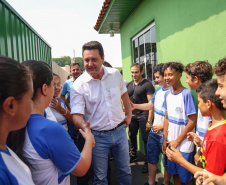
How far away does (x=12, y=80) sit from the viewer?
2.69 feet

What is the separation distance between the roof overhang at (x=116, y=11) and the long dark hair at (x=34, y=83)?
3494 mm

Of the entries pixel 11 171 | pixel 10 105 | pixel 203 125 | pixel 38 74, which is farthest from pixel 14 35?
pixel 203 125

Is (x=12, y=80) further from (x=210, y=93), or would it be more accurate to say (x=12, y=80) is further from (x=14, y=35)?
(x=14, y=35)

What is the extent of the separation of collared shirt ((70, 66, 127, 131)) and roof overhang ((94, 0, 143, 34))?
8.68 ft

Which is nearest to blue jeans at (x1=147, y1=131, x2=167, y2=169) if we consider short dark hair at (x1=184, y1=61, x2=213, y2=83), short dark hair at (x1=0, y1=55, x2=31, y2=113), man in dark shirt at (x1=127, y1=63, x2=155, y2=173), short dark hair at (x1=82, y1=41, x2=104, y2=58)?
man in dark shirt at (x1=127, y1=63, x2=155, y2=173)

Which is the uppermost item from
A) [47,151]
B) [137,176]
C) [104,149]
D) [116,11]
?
[116,11]

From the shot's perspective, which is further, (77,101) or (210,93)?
(77,101)

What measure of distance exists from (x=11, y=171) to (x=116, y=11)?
4.87 meters

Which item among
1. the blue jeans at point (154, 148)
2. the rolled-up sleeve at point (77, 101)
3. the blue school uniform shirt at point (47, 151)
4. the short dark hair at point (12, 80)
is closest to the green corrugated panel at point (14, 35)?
the rolled-up sleeve at point (77, 101)

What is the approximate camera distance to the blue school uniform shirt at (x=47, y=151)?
113cm

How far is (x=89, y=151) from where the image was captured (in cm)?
144

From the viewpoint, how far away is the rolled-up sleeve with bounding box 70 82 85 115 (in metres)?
2.28

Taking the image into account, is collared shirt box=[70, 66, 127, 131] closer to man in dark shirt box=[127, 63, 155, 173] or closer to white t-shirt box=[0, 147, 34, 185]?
white t-shirt box=[0, 147, 34, 185]

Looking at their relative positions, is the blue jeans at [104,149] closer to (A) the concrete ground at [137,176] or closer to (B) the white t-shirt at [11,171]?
(A) the concrete ground at [137,176]
